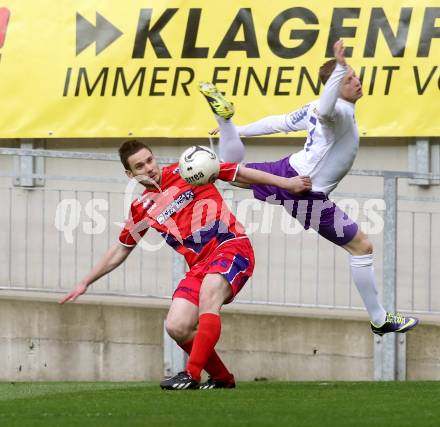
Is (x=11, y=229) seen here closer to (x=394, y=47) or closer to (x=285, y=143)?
(x=285, y=143)

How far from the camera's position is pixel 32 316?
1230cm

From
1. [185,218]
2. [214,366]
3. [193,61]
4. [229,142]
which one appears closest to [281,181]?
[185,218]

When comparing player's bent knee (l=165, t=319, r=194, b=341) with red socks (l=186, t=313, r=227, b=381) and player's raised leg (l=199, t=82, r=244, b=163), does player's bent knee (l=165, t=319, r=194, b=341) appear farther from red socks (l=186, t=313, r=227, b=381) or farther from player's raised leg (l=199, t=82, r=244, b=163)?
player's raised leg (l=199, t=82, r=244, b=163)

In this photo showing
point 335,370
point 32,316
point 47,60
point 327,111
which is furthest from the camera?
point 47,60

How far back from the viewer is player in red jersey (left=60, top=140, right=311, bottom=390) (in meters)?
8.48

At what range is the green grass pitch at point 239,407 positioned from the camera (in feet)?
23.1

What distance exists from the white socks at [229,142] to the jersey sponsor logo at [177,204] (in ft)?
2.20

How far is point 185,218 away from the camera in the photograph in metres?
8.88

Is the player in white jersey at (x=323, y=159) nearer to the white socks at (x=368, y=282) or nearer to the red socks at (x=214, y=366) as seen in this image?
the white socks at (x=368, y=282)

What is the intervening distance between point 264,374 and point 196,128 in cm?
237

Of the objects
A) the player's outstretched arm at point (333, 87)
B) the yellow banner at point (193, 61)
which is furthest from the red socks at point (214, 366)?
the yellow banner at point (193, 61)

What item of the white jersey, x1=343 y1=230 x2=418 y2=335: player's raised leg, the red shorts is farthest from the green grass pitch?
the white jersey

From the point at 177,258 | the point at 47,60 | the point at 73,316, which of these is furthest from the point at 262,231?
the point at 47,60

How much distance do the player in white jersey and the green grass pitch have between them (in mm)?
1092
